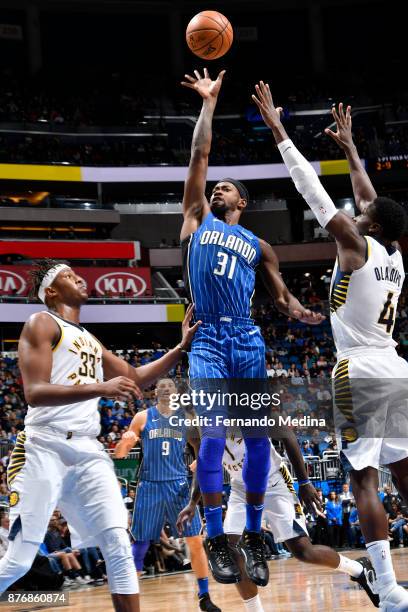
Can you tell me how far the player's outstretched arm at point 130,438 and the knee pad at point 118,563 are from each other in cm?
288

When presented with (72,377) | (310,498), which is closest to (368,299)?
(310,498)

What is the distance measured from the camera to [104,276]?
28859mm

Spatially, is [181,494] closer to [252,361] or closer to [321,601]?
[321,601]

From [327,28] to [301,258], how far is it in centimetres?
1540

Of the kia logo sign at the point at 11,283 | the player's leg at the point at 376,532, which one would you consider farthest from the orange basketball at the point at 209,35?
the kia logo sign at the point at 11,283

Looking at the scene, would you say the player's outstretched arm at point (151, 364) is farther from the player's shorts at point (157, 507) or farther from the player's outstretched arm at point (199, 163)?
the player's shorts at point (157, 507)

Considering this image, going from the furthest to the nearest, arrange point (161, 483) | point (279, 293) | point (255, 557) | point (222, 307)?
point (161, 483), point (279, 293), point (222, 307), point (255, 557)

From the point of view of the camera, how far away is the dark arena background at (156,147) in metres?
28.8

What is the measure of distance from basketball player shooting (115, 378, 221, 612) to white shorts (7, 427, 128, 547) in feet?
9.43

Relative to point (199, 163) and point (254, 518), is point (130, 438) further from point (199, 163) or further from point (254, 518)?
point (199, 163)

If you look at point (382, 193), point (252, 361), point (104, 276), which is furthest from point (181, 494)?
point (382, 193)

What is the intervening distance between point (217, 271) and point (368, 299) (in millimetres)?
1142

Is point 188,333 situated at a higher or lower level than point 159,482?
higher

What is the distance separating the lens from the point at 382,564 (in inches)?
223
